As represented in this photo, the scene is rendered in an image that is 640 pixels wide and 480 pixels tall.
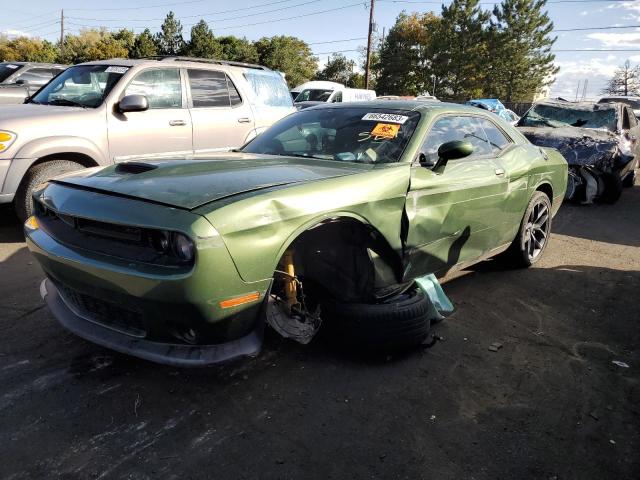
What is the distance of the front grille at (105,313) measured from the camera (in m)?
2.47

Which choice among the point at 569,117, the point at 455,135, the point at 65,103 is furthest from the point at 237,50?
the point at 455,135

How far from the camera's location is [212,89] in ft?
21.3

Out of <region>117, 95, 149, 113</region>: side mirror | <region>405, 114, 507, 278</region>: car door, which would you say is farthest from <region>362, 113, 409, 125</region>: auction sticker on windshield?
<region>117, 95, 149, 113</region>: side mirror

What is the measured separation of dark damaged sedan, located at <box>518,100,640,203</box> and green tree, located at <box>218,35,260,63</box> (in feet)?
126

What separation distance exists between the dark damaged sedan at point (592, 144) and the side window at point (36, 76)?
10.3m

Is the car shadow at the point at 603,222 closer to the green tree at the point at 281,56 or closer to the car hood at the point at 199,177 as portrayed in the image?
the car hood at the point at 199,177

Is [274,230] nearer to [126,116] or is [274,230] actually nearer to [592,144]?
[126,116]

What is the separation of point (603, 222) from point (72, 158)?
708cm

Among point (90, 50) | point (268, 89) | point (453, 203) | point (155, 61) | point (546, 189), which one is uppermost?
point (90, 50)

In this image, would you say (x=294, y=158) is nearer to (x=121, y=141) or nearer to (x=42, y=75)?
(x=121, y=141)

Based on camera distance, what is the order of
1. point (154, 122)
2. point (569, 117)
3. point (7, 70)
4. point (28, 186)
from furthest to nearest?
point (7, 70) → point (569, 117) → point (154, 122) → point (28, 186)

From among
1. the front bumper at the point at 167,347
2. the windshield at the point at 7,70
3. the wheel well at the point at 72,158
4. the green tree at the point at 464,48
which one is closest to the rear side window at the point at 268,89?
the wheel well at the point at 72,158

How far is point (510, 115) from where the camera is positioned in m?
24.6

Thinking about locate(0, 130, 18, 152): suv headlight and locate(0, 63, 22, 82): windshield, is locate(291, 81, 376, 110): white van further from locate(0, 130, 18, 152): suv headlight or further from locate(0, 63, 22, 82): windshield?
locate(0, 130, 18, 152): suv headlight
